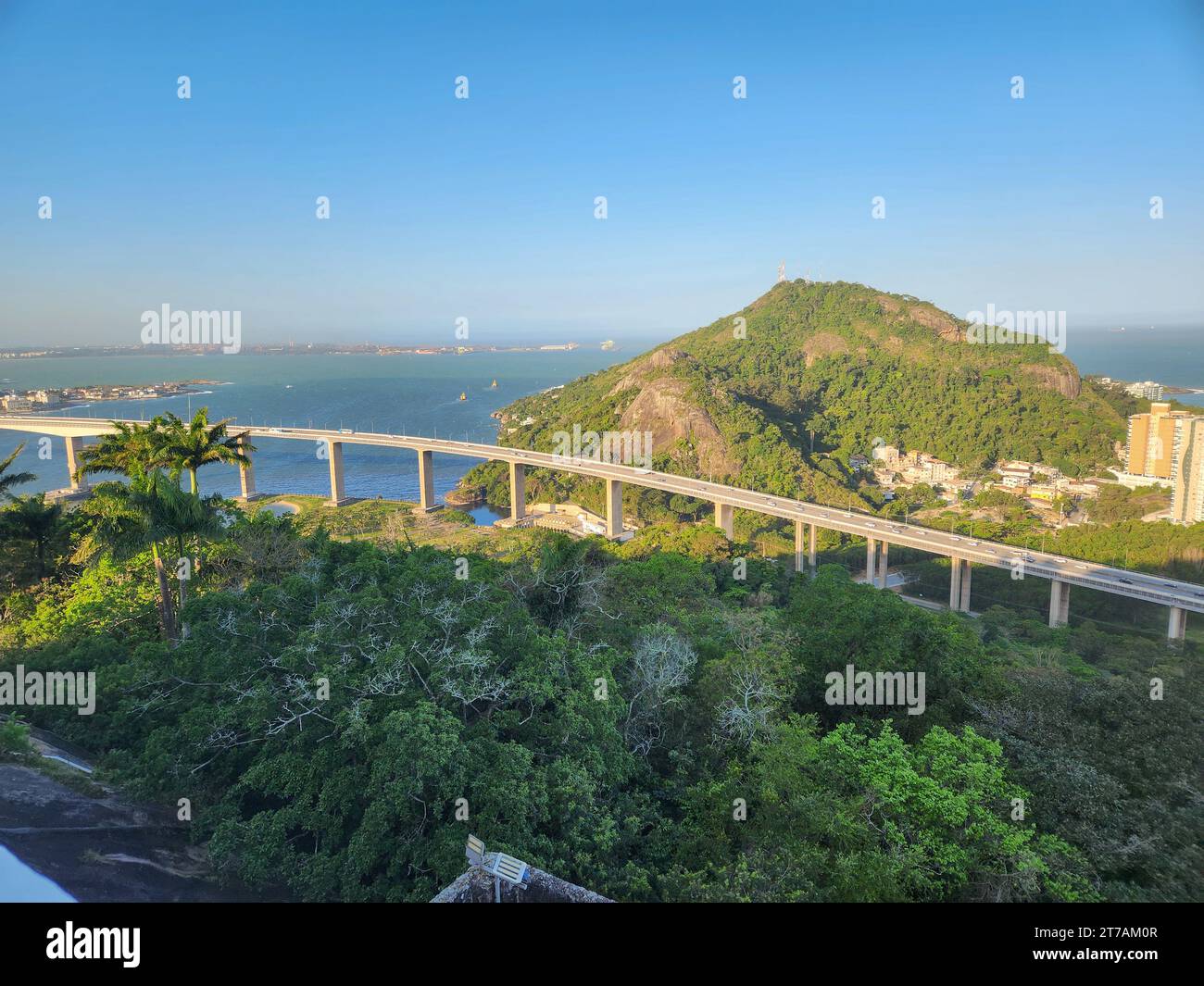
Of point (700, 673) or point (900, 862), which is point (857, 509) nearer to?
point (700, 673)

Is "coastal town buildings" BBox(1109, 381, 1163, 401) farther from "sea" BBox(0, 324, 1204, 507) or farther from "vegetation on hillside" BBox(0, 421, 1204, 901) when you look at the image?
"vegetation on hillside" BBox(0, 421, 1204, 901)

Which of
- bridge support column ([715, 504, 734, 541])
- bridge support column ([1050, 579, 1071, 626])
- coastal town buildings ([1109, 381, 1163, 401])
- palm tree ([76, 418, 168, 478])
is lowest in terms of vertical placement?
bridge support column ([1050, 579, 1071, 626])

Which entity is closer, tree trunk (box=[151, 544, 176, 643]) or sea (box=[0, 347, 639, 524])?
tree trunk (box=[151, 544, 176, 643])

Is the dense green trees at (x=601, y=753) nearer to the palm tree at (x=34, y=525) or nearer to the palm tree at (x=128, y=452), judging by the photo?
the palm tree at (x=128, y=452)

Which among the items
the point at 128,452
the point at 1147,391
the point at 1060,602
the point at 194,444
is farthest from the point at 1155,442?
the point at 128,452

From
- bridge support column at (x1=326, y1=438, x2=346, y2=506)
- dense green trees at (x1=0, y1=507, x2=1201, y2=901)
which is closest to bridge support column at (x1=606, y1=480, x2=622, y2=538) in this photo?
bridge support column at (x1=326, y1=438, x2=346, y2=506)

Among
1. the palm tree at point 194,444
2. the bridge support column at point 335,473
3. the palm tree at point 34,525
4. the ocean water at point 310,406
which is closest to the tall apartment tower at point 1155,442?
the ocean water at point 310,406

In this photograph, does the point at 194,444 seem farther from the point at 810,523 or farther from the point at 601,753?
the point at 810,523
